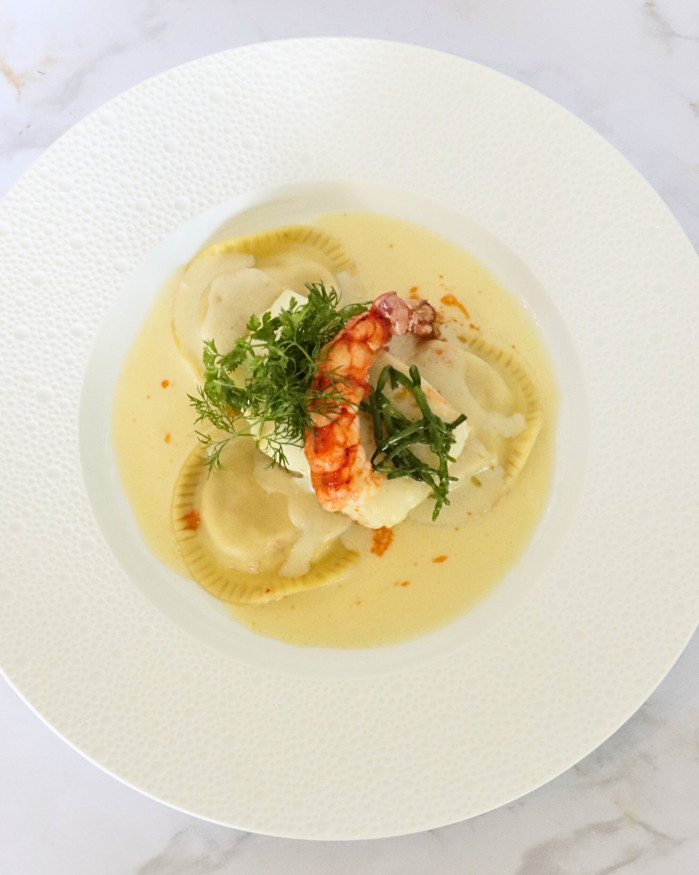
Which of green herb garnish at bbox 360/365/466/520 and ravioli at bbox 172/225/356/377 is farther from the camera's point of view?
ravioli at bbox 172/225/356/377

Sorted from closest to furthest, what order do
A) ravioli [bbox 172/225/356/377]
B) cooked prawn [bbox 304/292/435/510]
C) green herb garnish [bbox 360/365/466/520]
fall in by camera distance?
cooked prawn [bbox 304/292/435/510] → green herb garnish [bbox 360/365/466/520] → ravioli [bbox 172/225/356/377]

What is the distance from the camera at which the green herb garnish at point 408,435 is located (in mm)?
3742

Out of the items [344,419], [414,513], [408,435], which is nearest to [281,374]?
[344,419]

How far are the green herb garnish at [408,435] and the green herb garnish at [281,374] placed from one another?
349mm

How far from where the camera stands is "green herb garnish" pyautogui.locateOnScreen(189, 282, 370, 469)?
356 cm

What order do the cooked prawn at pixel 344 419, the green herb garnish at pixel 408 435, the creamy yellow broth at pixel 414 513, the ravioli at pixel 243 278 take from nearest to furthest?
the cooked prawn at pixel 344 419 < the green herb garnish at pixel 408 435 < the creamy yellow broth at pixel 414 513 < the ravioli at pixel 243 278

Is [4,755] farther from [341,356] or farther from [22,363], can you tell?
[341,356]

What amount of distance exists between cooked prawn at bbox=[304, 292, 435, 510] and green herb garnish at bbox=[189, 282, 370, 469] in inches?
2.0

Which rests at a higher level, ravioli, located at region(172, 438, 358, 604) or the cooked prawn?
the cooked prawn

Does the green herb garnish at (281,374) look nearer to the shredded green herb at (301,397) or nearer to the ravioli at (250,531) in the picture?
the shredded green herb at (301,397)

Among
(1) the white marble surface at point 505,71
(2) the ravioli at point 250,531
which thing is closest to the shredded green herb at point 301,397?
(2) the ravioli at point 250,531

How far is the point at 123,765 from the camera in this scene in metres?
3.51

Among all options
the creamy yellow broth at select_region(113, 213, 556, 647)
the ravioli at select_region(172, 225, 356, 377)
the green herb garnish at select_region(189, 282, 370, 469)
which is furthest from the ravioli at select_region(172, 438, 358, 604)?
the ravioli at select_region(172, 225, 356, 377)

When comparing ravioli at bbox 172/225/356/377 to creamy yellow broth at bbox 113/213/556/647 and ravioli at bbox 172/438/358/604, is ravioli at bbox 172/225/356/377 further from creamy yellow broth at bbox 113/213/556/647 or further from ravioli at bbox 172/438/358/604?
ravioli at bbox 172/438/358/604
